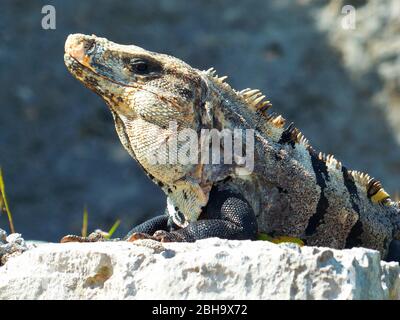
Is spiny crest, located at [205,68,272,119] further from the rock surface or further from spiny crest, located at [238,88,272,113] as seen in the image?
the rock surface

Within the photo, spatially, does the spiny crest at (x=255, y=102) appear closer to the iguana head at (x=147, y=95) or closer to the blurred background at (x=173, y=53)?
the iguana head at (x=147, y=95)

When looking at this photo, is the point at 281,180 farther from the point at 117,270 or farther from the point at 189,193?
the point at 117,270

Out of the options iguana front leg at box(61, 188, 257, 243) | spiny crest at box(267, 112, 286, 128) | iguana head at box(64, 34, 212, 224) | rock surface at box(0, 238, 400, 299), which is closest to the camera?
rock surface at box(0, 238, 400, 299)

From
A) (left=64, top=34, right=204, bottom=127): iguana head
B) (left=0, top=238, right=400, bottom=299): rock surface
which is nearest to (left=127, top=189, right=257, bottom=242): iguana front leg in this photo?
(left=64, top=34, right=204, bottom=127): iguana head

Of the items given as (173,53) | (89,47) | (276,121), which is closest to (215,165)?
(276,121)

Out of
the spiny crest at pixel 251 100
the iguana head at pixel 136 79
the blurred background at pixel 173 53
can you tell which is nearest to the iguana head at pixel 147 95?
the iguana head at pixel 136 79

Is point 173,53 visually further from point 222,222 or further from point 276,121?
point 222,222
